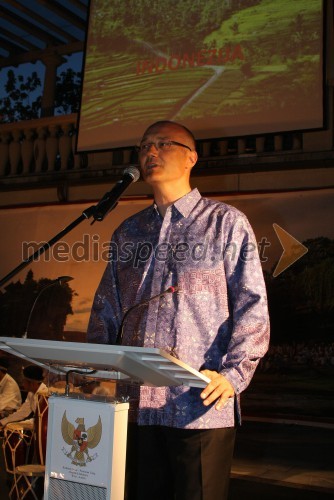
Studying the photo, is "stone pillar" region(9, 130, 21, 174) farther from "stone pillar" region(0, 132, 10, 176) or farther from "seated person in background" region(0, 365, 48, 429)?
"seated person in background" region(0, 365, 48, 429)

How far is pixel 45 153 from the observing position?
7922mm

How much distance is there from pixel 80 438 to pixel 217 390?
0.34 metres

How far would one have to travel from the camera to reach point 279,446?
5684 mm

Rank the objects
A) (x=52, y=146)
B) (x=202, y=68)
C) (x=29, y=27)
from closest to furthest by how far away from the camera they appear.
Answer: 1. (x=202, y=68)
2. (x=52, y=146)
3. (x=29, y=27)

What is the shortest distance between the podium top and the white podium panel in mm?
81

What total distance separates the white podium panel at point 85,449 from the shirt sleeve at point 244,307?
1.11 feet

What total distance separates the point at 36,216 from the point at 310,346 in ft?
10.9

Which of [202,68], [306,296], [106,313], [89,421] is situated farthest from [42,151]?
[89,421]

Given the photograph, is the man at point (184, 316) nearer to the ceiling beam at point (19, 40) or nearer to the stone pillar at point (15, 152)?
the stone pillar at point (15, 152)

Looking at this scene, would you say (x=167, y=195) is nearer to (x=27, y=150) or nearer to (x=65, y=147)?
(x=65, y=147)

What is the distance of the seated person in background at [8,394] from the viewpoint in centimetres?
606

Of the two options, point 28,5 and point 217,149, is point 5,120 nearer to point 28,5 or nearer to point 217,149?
point 28,5

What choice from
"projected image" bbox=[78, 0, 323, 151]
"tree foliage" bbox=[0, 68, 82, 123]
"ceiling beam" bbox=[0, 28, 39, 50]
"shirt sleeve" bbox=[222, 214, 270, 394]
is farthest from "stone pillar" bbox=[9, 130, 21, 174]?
"shirt sleeve" bbox=[222, 214, 270, 394]

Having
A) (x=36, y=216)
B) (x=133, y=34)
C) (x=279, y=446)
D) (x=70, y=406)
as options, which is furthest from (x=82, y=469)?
(x=36, y=216)
